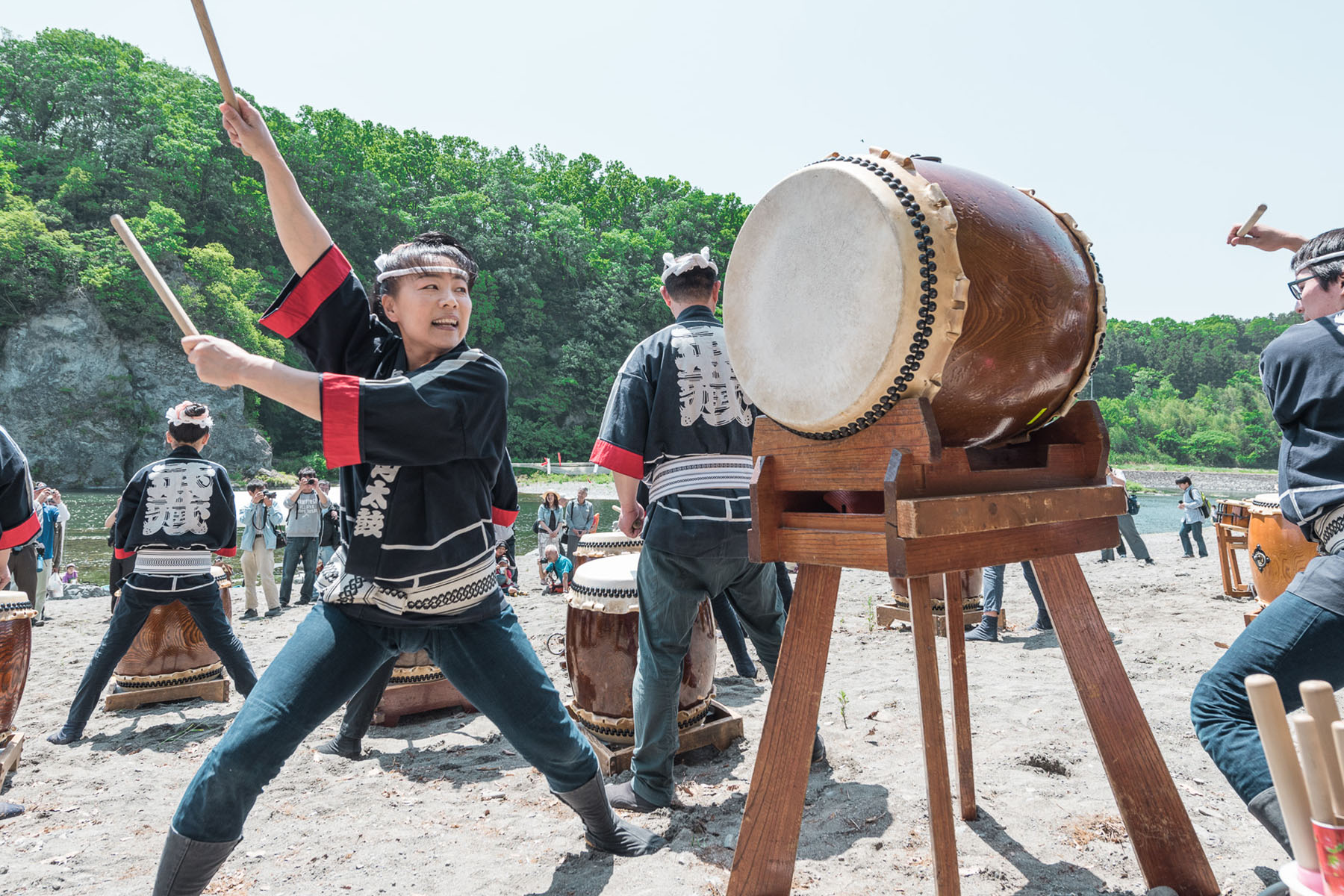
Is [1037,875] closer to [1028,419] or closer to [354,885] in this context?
[1028,419]

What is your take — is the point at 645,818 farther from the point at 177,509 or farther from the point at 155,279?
the point at 177,509

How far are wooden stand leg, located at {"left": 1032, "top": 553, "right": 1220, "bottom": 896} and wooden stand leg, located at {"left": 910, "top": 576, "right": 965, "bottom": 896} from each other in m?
0.34

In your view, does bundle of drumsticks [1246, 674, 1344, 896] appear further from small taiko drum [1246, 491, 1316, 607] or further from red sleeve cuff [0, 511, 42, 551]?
small taiko drum [1246, 491, 1316, 607]

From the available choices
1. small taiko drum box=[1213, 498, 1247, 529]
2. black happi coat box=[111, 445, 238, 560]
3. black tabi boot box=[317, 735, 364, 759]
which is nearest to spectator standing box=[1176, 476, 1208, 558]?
small taiko drum box=[1213, 498, 1247, 529]

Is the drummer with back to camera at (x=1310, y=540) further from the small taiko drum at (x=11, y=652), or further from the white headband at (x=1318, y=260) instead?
the small taiko drum at (x=11, y=652)

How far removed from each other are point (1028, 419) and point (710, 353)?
148 centimetres

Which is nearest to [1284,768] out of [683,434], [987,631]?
[683,434]

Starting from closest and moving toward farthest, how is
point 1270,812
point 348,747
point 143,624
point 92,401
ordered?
point 1270,812 < point 348,747 < point 143,624 < point 92,401

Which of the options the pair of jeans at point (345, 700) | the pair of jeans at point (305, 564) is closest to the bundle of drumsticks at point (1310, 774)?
the pair of jeans at point (345, 700)

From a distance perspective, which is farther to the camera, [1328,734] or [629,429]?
[629,429]

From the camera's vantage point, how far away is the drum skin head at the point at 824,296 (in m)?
1.64

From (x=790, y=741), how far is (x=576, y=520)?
33.9 feet

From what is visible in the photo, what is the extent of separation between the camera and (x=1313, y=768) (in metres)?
0.98

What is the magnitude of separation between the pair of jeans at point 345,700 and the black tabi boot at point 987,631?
4.47m
